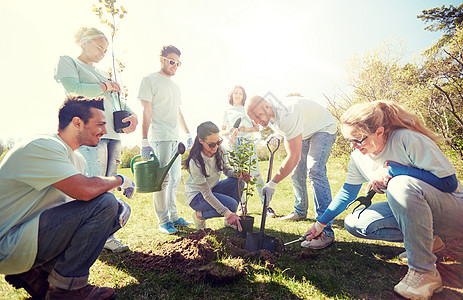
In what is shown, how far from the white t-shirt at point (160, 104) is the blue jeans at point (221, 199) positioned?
0.95 metres

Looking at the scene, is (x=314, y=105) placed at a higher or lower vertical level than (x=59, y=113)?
higher

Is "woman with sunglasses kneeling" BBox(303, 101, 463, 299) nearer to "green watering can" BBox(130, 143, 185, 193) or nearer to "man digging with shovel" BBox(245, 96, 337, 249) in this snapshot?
"man digging with shovel" BBox(245, 96, 337, 249)

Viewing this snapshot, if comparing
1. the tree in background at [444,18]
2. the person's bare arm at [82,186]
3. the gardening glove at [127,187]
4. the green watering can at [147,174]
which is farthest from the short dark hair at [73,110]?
the tree in background at [444,18]

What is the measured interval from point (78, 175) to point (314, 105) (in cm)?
264

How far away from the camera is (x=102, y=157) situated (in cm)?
267

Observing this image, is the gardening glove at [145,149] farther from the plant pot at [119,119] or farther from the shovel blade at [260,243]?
the shovel blade at [260,243]

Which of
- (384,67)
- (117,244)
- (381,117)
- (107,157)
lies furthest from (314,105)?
(384,67)

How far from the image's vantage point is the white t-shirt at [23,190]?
4.84 ft

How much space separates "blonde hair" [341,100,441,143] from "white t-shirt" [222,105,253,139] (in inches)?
102

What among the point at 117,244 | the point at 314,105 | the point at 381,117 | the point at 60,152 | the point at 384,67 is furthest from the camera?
the point at 384,67

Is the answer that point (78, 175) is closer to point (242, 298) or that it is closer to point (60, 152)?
point (60, 152)

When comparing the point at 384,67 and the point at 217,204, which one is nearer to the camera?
the point at 217,204

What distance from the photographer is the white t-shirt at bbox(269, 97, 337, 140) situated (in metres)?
2.73

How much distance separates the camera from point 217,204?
9.13ft
